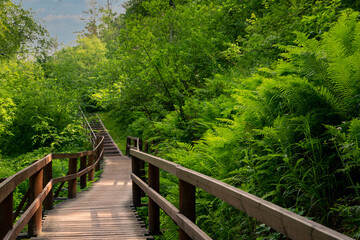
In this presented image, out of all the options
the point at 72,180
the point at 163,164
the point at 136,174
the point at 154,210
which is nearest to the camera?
the point at 163,164

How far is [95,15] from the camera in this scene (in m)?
67.4

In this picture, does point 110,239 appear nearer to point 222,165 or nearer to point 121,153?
point 222,165

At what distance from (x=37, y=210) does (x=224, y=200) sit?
3.55m

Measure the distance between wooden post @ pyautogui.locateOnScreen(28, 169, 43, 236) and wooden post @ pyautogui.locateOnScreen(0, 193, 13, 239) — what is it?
4.93ft

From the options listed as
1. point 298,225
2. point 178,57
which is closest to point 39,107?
point 178,57

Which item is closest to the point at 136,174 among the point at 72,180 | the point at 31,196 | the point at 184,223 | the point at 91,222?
the point at 91,222

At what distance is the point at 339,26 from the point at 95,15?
2699 inches

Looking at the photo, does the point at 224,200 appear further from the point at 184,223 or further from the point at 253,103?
the point at 253,103

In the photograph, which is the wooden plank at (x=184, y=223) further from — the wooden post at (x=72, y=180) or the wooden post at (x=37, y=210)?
the wooden post at (x=72, y=180)

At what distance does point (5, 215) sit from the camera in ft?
11.1

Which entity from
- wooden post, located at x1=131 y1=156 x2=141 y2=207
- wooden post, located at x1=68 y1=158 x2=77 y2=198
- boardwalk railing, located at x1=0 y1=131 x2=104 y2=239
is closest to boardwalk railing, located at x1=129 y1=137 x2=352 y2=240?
wooden post, located at x1=131 y1=156 x2=141 y2=207

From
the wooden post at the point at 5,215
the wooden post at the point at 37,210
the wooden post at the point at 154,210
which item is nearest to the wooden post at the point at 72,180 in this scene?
the wooden post at the point at 37,210

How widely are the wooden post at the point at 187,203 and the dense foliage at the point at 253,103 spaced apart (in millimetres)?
549

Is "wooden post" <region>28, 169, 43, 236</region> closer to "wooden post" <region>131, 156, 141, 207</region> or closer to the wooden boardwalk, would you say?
the wooden boardwalk
